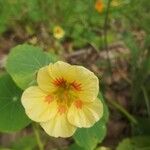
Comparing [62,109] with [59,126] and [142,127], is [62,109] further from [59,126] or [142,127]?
[142,127]

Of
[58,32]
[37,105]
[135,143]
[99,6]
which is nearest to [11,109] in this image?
[37,105]

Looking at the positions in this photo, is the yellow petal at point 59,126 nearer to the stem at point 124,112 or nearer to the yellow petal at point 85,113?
the yellow petal at point 85,113

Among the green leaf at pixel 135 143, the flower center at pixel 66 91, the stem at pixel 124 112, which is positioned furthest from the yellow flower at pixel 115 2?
the flower center at pixel 66 91

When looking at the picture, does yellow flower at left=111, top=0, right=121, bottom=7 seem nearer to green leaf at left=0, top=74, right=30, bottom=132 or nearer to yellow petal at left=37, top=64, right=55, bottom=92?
green leaf at left=0, top=74, right=30, bottom=132

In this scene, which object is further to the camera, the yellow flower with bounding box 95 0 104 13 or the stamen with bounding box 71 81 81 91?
the yellow flower with bounding box 95 0 104 13

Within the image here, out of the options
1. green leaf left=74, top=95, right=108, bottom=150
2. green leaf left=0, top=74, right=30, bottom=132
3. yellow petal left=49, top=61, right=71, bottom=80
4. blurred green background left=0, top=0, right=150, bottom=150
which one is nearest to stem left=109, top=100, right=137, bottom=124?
blurred green background left=0, top=0, right=150, bottom=150

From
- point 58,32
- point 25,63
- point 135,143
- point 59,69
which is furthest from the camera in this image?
point 58,32
